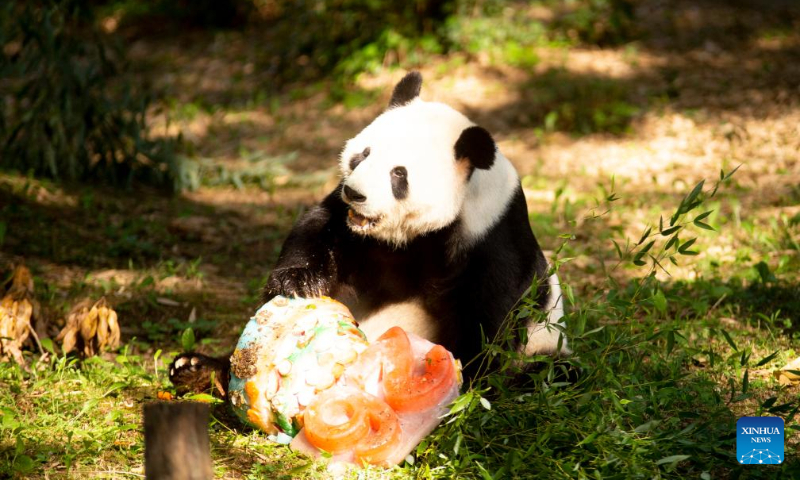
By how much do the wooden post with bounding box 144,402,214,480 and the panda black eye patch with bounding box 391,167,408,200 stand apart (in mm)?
1486

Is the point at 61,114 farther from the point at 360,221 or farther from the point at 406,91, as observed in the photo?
the point at 360,221

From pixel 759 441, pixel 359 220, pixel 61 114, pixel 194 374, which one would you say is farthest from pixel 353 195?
pixel 61 114

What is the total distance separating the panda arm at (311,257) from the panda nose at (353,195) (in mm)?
369

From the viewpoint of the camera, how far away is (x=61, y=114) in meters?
7.04

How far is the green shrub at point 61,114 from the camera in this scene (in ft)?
22.8

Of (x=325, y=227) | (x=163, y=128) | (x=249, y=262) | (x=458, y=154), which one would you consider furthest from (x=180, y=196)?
(x=458, y=154)

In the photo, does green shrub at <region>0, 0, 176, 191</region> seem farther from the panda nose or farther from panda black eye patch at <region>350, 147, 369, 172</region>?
the panda nose

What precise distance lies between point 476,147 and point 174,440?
1.89 metres

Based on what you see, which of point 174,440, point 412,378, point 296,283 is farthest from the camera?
A: point 296,283

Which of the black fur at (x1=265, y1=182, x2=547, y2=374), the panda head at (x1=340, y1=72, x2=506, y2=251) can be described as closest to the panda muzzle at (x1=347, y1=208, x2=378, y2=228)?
the panda head at (x1=340, y1=72, x2=506, y2=251)

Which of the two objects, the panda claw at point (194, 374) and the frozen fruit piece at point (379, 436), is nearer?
the frozen fruit piece at point (379, 436)

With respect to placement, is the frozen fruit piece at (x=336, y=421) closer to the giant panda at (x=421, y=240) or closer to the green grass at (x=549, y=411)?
the green grass at (x=549, y=411)

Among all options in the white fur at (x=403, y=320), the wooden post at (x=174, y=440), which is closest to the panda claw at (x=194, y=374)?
the white fur at (x=403, y=320)

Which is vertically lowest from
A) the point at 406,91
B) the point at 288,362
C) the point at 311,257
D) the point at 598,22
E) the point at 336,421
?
the point at 598,22
